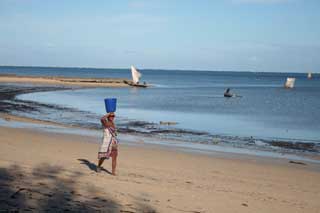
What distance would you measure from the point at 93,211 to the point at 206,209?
5.77ft

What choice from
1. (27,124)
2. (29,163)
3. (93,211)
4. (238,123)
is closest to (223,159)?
(29,163)

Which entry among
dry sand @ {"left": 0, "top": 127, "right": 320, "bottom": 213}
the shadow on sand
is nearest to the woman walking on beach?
dry sand @ {"left": 0, "top": 127, "right": 320, "bottom": 213}

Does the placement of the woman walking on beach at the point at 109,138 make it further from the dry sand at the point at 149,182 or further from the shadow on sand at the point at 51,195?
the shadow on sand at the point at 51,195

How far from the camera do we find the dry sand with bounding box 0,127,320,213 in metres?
6.72

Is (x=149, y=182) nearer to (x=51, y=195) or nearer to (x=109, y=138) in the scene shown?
(x=109, y=138)

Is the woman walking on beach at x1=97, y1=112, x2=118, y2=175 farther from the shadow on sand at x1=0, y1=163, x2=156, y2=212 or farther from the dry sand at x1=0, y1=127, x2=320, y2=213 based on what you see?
the shadow on sand at x1=0, y1=163, x2=156, y2=212

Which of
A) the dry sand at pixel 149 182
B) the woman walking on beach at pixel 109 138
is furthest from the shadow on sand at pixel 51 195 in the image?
the woman walking on beach at pixel 109 138

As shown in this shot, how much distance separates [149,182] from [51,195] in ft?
7.78

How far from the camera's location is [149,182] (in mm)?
8688

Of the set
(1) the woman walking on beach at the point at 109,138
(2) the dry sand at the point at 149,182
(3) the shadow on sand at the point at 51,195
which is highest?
(1) the woman walking on beach at the point at 109,138

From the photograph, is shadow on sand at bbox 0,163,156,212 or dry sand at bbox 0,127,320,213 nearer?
shadow on sand at bbox 0,163,156,212

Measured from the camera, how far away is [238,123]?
25750 millimetres

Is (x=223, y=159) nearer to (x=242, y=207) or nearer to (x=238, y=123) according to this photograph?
(x=242, y=207)

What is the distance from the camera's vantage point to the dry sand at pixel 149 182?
6.72m
